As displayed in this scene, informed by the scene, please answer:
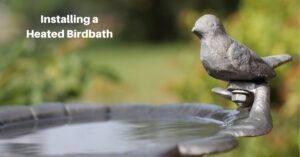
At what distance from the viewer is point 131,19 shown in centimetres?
1495

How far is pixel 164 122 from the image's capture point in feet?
8.04

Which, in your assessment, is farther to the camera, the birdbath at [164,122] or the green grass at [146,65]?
the green grass at [146,65]

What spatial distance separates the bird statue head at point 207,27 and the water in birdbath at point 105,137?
0.29 m

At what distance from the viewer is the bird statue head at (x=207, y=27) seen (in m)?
2.19

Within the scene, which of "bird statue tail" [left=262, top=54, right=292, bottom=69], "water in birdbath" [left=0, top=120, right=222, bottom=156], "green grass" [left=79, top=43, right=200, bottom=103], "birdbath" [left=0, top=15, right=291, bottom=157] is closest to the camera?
"birdbath" [left=0, top=15, right=291, bottom=157]

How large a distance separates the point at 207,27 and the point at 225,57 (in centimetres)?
12

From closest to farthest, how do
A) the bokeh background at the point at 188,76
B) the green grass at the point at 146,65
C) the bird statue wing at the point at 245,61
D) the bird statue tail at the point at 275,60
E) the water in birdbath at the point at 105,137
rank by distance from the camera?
the water in birdbath at the point at 105,137
the bird statue wing at the point at 245,61
the bird statue tail at the point at 275,60
the bokeh background at the point at 188,76
the green grass at the point at 146,65

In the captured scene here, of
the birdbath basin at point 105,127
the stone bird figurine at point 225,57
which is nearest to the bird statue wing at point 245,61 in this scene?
the stone bird figurine at point 225,57

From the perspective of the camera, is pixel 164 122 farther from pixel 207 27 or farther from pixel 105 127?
pixel 207 27

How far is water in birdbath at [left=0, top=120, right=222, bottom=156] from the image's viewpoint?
1992 mm

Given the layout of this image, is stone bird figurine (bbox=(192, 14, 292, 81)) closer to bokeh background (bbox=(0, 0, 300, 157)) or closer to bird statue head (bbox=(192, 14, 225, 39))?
bird statue head (bbox=(192, 14, 225, 39))

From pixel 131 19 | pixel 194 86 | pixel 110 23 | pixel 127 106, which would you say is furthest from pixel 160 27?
pixel 127 106

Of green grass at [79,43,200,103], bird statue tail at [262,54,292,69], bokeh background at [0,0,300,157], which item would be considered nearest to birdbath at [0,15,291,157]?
bird statue tail at [262,54,292,69]

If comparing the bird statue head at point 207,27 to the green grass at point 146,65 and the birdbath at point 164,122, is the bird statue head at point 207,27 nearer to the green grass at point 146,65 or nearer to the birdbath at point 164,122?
the birdbath at point 164,122
